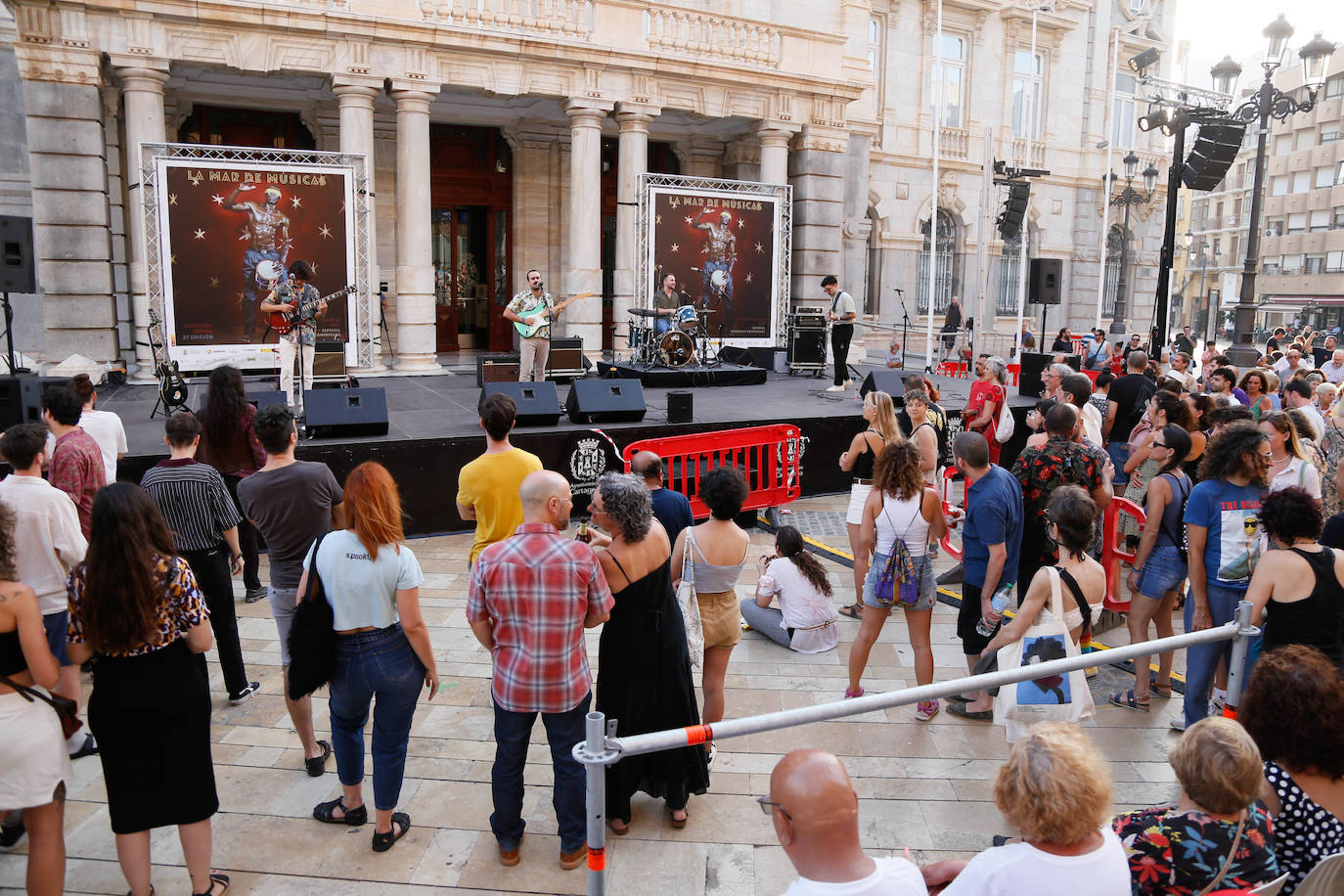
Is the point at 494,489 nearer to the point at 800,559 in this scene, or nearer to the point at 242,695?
the point at 242,695

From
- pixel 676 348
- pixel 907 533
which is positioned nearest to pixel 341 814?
pixel 907 533

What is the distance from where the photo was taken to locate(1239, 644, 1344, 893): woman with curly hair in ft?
9.82

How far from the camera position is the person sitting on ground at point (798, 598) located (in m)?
6.49

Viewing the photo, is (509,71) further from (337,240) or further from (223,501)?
(223,501)

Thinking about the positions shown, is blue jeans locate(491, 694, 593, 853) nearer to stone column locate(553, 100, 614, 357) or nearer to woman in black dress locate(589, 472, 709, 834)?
woman in black dress locate(589, 472, 709, 834)

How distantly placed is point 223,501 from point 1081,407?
698 centimetres

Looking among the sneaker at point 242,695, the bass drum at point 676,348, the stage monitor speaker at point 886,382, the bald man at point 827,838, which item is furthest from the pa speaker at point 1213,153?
the bald man at point 827,838

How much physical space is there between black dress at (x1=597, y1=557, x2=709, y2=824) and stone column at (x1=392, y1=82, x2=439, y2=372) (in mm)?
12812

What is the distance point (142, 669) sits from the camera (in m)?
3.42

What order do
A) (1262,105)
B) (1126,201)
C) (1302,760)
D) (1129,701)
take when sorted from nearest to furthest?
(1302,760) < (1129,701) < (1262,105) < (1126,201)

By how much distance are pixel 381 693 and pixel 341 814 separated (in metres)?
0.78

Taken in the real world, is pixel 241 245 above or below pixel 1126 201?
below

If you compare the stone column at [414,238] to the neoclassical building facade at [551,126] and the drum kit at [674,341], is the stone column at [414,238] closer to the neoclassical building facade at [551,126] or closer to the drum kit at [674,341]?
the neoclassical building facade at [551,126]

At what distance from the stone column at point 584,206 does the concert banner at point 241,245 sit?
4.60 metres
